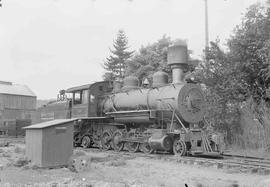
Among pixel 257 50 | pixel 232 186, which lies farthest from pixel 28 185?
pixel 257 50

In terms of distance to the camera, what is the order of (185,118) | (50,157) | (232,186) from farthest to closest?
1. (185,118)
2. (50,157)
3. (232,186)

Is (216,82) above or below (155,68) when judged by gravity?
below

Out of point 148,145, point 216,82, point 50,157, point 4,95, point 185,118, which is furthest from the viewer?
point 4,95

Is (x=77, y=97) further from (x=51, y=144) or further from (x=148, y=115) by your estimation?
(x=51, y=144)

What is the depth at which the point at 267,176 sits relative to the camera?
9.80 metres

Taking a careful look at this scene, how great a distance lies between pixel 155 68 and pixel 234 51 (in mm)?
15533

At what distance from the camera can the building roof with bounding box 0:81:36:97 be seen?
165ft

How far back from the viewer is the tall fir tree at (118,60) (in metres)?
52.3

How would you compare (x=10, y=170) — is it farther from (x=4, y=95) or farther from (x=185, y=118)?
(x=4, y=95)

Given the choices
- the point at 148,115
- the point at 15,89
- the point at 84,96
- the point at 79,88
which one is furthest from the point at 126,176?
the point at 15,89

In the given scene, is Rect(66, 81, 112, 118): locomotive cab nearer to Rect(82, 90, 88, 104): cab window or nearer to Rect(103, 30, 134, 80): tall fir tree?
Rect(82, 90, 88, 104): cab window

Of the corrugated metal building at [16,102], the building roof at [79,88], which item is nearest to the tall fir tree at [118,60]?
the corrugated metal building at [16,102]

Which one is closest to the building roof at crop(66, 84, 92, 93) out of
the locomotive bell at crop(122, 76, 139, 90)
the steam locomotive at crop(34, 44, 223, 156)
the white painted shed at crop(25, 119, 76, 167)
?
the steam locomotive at crop(34, 44, 223, 156)

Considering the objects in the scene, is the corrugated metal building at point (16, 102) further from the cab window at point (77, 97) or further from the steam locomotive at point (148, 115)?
the steam locomotive at point (148, 115)
